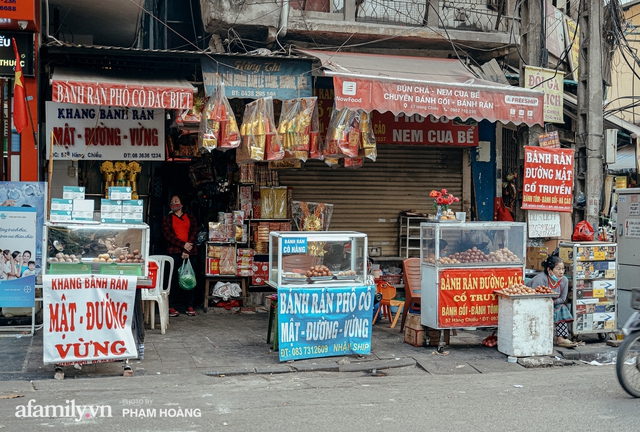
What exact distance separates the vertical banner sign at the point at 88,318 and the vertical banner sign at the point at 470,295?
387cm

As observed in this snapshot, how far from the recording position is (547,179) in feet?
34.4

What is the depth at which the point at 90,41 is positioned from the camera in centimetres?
1330

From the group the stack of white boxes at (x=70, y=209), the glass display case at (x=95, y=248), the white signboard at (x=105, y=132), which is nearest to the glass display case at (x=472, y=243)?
the glass display case at (x=95, y=248)

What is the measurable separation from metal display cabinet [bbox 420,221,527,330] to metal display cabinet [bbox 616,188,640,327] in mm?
2142

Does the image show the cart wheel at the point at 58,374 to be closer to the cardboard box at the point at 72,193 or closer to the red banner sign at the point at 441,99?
the cardboard box at the point at 72,193

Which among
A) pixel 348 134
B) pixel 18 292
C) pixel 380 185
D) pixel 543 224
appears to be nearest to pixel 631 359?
pixel 543 224

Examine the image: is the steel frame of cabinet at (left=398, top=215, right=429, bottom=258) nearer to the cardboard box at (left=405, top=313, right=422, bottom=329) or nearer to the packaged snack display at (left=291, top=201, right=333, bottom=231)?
the packaged snack display at (left=291, top=201, right=333, bottom=231)

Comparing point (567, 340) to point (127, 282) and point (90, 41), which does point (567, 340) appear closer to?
point (127, 282)

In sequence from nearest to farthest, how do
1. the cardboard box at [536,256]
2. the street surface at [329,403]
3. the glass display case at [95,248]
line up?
the street surface at [329,403], the glass display case at [95,248], the cardboard box at [536,256]

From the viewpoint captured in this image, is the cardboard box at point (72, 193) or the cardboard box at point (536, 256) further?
the cardboard box at point (536, 256)

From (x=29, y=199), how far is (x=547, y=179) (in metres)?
7.34

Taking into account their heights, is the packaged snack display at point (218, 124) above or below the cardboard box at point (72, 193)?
above

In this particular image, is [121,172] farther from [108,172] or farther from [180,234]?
[180,234]

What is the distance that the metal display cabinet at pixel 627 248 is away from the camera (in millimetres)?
10289
